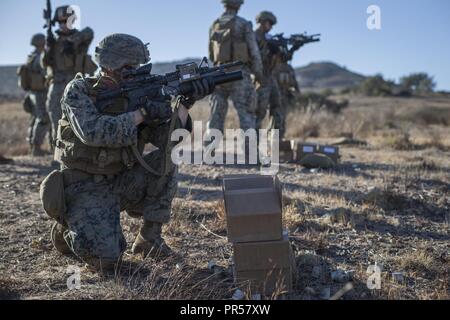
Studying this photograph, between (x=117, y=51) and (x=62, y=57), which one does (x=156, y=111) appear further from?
(x=62, y=57)

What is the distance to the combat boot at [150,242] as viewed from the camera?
3.84m

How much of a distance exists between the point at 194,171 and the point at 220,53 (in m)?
1.66

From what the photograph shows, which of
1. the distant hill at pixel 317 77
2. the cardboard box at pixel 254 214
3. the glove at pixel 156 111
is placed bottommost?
the cardboard box at pixel 254 214

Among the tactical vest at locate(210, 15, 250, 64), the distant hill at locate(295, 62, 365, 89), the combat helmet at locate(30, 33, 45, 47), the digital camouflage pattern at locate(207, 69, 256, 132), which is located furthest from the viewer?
the distant hill at locate(295, 62, 365, 89)

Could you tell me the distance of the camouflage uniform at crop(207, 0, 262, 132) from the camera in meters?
7.21

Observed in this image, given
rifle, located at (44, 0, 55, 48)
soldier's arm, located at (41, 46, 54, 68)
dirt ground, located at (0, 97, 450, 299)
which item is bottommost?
dirt ground, located at (0, 97, 450, 299)

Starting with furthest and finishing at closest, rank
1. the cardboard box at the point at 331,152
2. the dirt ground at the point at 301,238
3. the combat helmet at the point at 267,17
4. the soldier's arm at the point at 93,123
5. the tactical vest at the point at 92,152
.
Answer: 1. the combat helmet at the point at 267,17
2. the cardboard box at the point at 331,152
3. the tactical vest at the point at 92,152
4. the soldier's arm at the point at 93,123
5. the dirt ground at the point at 301,238

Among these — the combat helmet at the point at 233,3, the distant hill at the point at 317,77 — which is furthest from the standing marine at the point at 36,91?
the distant hill at the point at 317,77

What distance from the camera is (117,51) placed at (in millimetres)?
3652

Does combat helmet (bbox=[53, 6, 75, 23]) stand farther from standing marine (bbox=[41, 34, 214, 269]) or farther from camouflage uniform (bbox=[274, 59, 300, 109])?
standing marine (bbox=[41, 34, 214, 269])

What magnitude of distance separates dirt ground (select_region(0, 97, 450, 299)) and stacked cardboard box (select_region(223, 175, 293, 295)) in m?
0.13

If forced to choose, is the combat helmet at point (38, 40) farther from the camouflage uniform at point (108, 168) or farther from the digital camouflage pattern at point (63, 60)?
the camouflage uniform at point (108, 168)

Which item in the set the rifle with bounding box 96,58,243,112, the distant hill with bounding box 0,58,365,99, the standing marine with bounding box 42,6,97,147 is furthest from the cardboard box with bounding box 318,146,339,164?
the distant hill with bounding box 0,58,365,99
